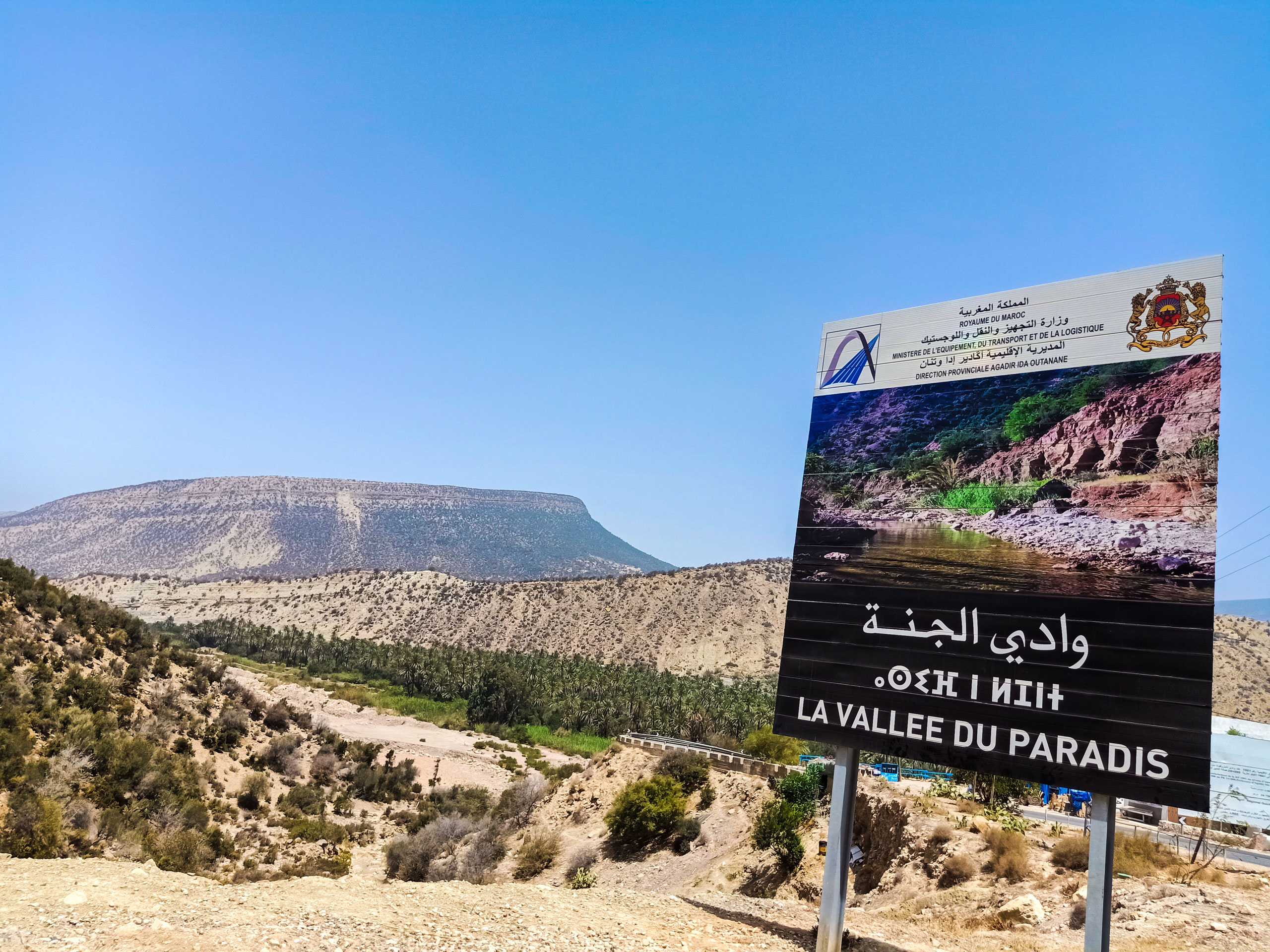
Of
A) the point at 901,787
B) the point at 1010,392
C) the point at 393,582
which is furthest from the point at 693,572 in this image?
the point at 1010,392

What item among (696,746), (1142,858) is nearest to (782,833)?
(1142,858)

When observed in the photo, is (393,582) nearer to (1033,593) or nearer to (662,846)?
(662,846)

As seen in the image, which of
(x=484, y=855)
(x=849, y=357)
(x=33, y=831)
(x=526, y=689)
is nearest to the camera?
(x=849, y=357)

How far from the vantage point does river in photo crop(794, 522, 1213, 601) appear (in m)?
10.2

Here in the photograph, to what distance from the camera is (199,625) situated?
322 ft

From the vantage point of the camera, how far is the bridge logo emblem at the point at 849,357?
1368 cm

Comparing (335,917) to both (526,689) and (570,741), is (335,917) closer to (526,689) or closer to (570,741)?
(570,741)

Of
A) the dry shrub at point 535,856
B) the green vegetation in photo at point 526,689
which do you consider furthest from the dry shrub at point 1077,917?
the green vegetation in photo at point 526,689

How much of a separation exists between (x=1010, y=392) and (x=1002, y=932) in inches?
440

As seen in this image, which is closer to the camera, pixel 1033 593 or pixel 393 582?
pixel 1033 593

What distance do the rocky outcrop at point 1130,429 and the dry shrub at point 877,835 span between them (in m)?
14.9

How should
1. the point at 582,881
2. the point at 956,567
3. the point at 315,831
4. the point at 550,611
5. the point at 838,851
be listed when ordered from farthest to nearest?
the point at 550,611 < the point at 315,831 < the point at 582,881 < the point at 838,851 < the point at 956,567

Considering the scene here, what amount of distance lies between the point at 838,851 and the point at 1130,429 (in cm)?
757

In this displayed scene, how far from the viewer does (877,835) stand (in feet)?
75.8
